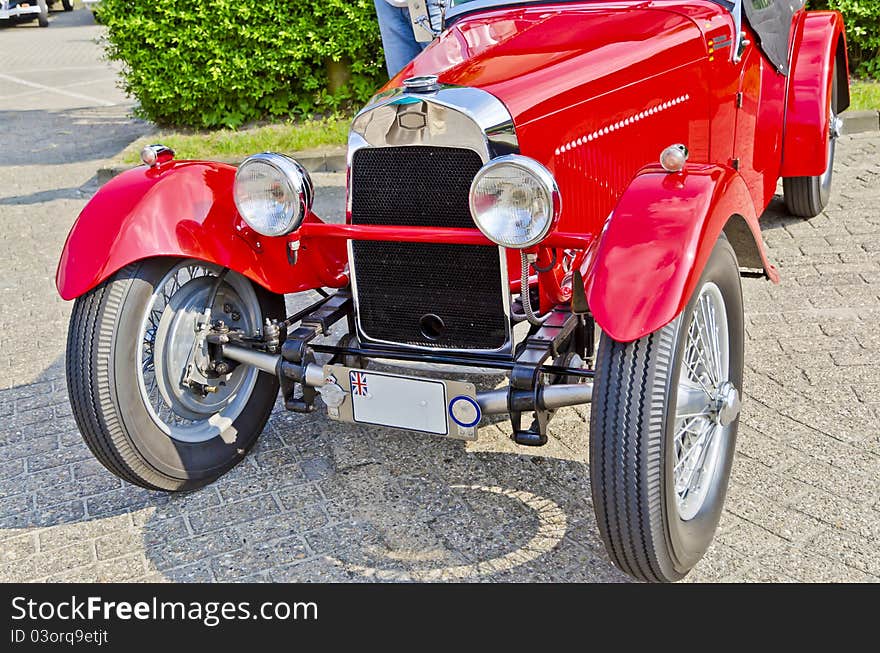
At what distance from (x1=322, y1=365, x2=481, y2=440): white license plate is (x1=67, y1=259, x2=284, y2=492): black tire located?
0.63m

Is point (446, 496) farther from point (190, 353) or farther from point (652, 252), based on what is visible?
point (652, 252)

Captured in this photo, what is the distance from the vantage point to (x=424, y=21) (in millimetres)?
4219

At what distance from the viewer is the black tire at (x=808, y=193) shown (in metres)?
5.53

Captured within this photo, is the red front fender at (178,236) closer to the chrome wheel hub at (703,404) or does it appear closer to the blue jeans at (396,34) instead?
the chrome wheel hub at (703,404)

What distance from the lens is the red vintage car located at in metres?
2.57

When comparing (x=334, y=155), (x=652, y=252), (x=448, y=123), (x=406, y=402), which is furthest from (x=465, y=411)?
(x=334, y=155)

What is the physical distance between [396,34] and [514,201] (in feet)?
10.7

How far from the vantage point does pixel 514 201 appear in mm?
2721

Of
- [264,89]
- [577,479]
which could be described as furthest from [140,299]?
[264,89]

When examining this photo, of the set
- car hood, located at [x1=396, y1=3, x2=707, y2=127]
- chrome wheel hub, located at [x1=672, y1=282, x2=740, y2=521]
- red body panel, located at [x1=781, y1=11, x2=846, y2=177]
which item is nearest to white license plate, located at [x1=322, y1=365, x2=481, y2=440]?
chrome wheel hub, located at [x1=672, y1=282, x2=740, y2=521]

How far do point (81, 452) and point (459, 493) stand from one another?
1.52 meters

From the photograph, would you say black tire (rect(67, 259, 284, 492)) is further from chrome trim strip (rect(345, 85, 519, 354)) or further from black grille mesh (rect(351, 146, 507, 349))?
chrome trim strip (rect(345, 85, 519, 354))

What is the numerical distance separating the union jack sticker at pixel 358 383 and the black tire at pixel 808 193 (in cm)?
347
